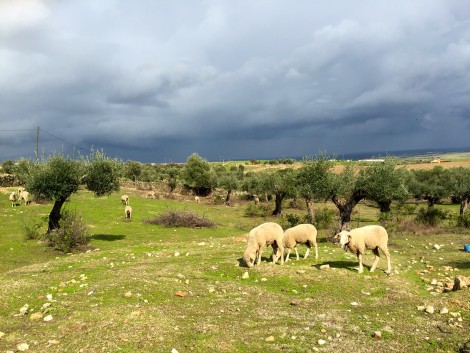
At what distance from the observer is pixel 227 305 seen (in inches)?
508

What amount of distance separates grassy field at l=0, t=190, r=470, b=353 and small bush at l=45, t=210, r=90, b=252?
3.93 metres

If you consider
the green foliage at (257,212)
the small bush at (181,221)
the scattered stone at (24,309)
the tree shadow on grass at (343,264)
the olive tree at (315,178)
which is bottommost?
the green foliage at (257,212)

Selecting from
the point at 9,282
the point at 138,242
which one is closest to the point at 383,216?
the point at 138,242

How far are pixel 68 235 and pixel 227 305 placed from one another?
18844 millimetres

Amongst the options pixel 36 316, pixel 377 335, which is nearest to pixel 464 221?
pixel 377 335

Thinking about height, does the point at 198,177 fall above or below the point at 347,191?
above

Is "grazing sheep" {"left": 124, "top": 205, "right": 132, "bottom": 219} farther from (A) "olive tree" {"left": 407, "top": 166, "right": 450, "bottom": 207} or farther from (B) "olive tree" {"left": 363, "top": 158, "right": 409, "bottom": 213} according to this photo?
(A) "olive tree" {"left": 407, "top": 166, "right": 450, "bottom": 207}

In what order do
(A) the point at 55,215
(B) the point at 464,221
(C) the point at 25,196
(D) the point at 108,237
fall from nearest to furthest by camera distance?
(A) the point at 55,215, (D) the point at 108,237, (B) the point at 464,221, (C) the point at 25,196

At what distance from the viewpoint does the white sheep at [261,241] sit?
17656 mm

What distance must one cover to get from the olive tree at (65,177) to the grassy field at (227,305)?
26.0 ft

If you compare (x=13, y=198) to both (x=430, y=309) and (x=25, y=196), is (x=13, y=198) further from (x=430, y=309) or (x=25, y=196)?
(x=430, y=309)

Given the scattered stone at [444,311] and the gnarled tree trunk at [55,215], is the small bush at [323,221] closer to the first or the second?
the gnarled tree trunk at [55,215]

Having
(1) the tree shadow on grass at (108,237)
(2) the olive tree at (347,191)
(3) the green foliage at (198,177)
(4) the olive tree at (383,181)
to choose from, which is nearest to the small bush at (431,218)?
(4) the olive tree at (383,181)

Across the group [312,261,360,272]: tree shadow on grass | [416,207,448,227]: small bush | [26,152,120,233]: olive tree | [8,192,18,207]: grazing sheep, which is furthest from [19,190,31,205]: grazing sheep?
[416,207,448,227]: small bush
